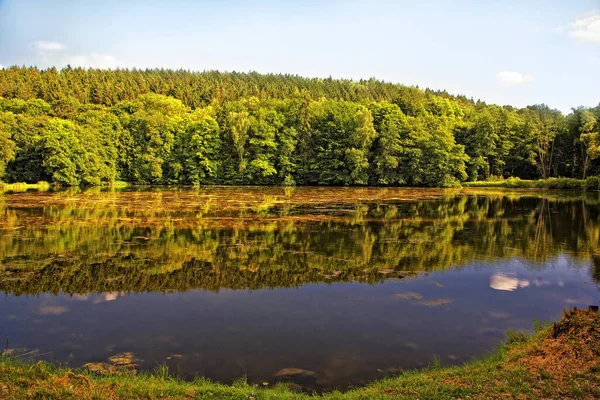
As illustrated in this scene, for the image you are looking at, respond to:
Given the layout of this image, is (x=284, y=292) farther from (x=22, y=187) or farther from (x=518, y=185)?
(x=518, y=185)

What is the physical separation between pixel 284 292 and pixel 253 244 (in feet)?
21.8

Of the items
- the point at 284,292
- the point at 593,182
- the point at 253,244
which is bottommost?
the point at 284,292

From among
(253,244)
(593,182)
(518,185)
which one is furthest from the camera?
(518,185)

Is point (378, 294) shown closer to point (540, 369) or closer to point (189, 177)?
point (540, 369)

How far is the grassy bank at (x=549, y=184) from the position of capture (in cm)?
5272

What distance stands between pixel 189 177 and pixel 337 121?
26.4m

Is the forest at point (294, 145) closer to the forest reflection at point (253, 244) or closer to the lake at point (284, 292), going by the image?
the forest reflection at point (253, 244)

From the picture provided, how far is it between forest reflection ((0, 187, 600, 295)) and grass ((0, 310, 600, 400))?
6.22 meters

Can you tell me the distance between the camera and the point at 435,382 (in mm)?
6492

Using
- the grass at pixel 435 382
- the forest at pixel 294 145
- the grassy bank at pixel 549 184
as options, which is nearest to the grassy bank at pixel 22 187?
the forest at pixel 294 145

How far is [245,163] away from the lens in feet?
229

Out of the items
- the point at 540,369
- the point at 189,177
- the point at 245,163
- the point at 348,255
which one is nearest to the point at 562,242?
the point at 348,255

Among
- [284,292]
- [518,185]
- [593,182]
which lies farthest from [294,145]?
[284,292]

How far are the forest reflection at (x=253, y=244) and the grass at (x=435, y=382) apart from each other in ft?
20.4
